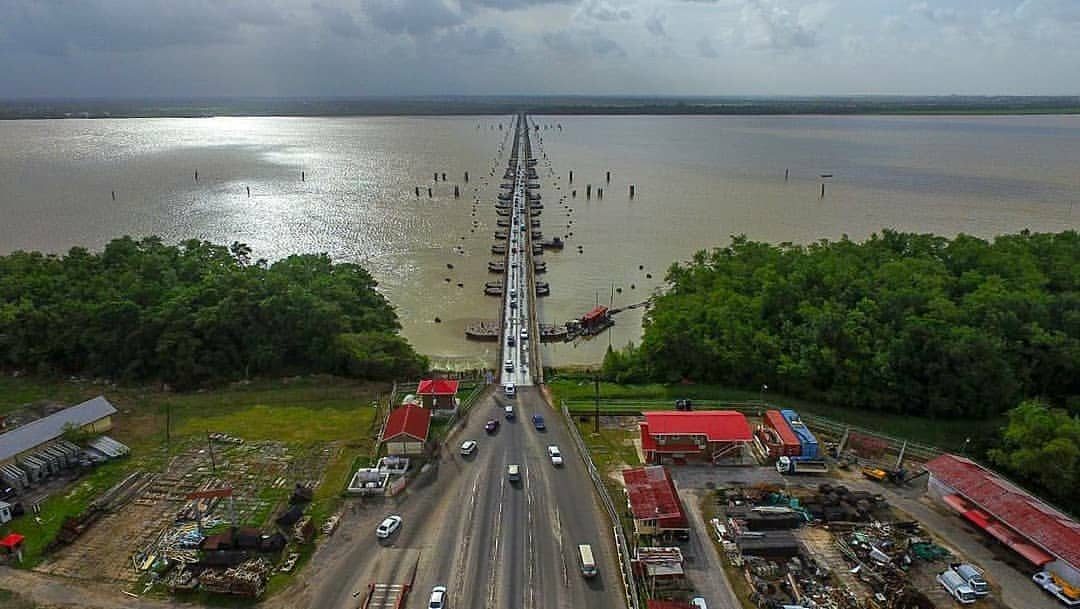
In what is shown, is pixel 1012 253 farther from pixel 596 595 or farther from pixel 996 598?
pixel 596 595

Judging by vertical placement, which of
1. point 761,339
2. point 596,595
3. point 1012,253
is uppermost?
point 1012,253

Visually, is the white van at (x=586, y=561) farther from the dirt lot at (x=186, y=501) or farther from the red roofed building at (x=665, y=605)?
the dirt lot at (x=186, y=501)

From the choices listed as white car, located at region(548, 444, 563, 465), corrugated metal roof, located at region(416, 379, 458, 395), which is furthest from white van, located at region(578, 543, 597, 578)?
corrugated metal roof, located at region(416, 379, 458, 395)

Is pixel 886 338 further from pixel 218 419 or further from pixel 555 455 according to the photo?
pixel 218 419

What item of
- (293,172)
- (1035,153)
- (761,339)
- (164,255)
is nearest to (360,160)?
(293,172)

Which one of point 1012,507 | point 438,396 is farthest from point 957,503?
point 438,396

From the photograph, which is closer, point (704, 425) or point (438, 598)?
point (438, 598)

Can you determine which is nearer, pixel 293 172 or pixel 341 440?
pixel 341 440
